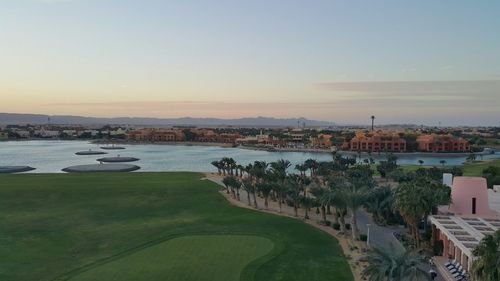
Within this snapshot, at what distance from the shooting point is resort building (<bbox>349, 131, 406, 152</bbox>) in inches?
5610

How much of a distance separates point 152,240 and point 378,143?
11888 centimetres

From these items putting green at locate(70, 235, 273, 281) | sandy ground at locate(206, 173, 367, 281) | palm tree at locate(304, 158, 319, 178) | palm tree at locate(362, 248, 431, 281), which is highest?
palm tree at locate(362, 248, 431, 281)

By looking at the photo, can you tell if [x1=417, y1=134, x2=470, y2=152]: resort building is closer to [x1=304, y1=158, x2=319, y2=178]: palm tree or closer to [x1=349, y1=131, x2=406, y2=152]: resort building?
[x1=349, y1=131, x2=406, y2=152]: resort building

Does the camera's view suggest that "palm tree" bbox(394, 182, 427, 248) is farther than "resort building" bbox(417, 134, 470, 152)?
No

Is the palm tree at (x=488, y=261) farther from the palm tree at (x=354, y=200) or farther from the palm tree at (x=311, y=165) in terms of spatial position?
the palm tree at (x=311, y=165)

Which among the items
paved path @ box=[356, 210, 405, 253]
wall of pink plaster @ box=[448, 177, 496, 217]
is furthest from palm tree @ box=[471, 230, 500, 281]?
wall of pink plaster @ box=[448, 177, 496, 217]

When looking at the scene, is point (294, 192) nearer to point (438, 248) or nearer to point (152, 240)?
point (152, 240)

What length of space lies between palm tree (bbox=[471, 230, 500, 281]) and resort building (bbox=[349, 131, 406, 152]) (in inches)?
5059

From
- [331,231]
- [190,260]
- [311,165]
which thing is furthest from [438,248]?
[311,165]

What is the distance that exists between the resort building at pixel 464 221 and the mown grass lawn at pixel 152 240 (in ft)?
21.9

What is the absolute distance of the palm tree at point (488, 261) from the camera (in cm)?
1511

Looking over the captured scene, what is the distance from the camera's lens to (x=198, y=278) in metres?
25.3

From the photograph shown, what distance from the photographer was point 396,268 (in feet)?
61.6

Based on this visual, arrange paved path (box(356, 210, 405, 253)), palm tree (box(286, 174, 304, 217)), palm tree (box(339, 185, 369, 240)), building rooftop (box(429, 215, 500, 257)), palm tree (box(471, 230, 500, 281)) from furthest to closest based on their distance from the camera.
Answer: palm tree (box(286, 174, 304, 217)) → palm tree (box(339, 185, 369, 240)) → paved path (box(356, 210, 405, 253)) → building rooftop (box(429, 215, 500, 257)) → palm tree (box(471, 230, 500, 281))
